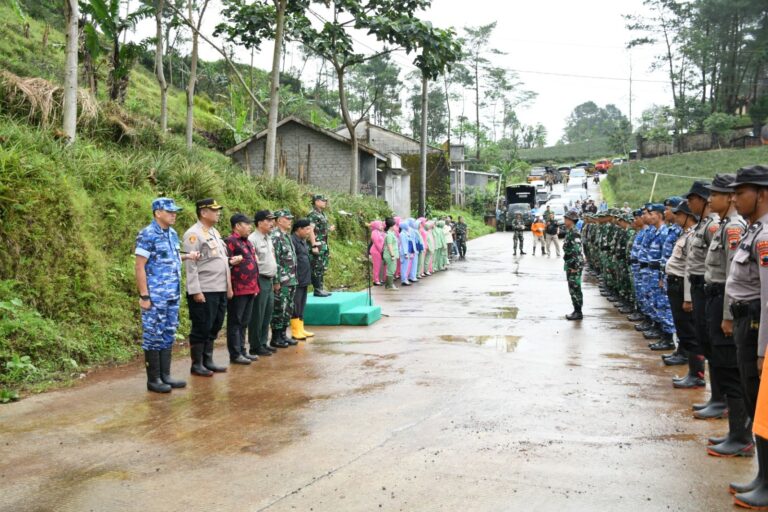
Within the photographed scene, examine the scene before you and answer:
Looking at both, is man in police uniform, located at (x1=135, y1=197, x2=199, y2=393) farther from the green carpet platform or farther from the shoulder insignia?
the shoulder insignia

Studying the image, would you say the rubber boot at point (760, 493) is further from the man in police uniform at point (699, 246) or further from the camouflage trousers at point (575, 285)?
the camouflage trousers at point (575, 285)

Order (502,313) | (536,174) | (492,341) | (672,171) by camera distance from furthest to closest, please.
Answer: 1. (536,174)
2. (672,171)
3. (502,313)
4. (492,341)

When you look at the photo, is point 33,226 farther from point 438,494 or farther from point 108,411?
point 438,494

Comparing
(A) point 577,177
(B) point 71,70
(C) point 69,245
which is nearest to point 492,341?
(C) point 69,245

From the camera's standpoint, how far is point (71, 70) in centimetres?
1066

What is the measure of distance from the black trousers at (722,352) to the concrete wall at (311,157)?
2513 cm

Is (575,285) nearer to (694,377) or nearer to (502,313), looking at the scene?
(502,313)

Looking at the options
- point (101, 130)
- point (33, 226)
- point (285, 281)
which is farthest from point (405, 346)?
point (101, 130)

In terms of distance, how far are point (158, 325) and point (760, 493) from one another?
17.1 ft

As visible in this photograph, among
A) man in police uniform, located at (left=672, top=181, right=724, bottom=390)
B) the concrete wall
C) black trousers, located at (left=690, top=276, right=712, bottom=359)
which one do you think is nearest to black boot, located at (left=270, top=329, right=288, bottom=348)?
man in police uniform, located at (left=672, top=181, right=724, bottom=390)

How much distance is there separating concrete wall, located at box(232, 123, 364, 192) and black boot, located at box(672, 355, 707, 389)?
23519mm

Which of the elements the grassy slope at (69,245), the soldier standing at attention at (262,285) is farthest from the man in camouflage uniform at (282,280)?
the grassy slope at (69,245)

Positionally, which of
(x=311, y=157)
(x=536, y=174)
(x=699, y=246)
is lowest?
(x=699, y=246)

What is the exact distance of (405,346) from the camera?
9.41m
